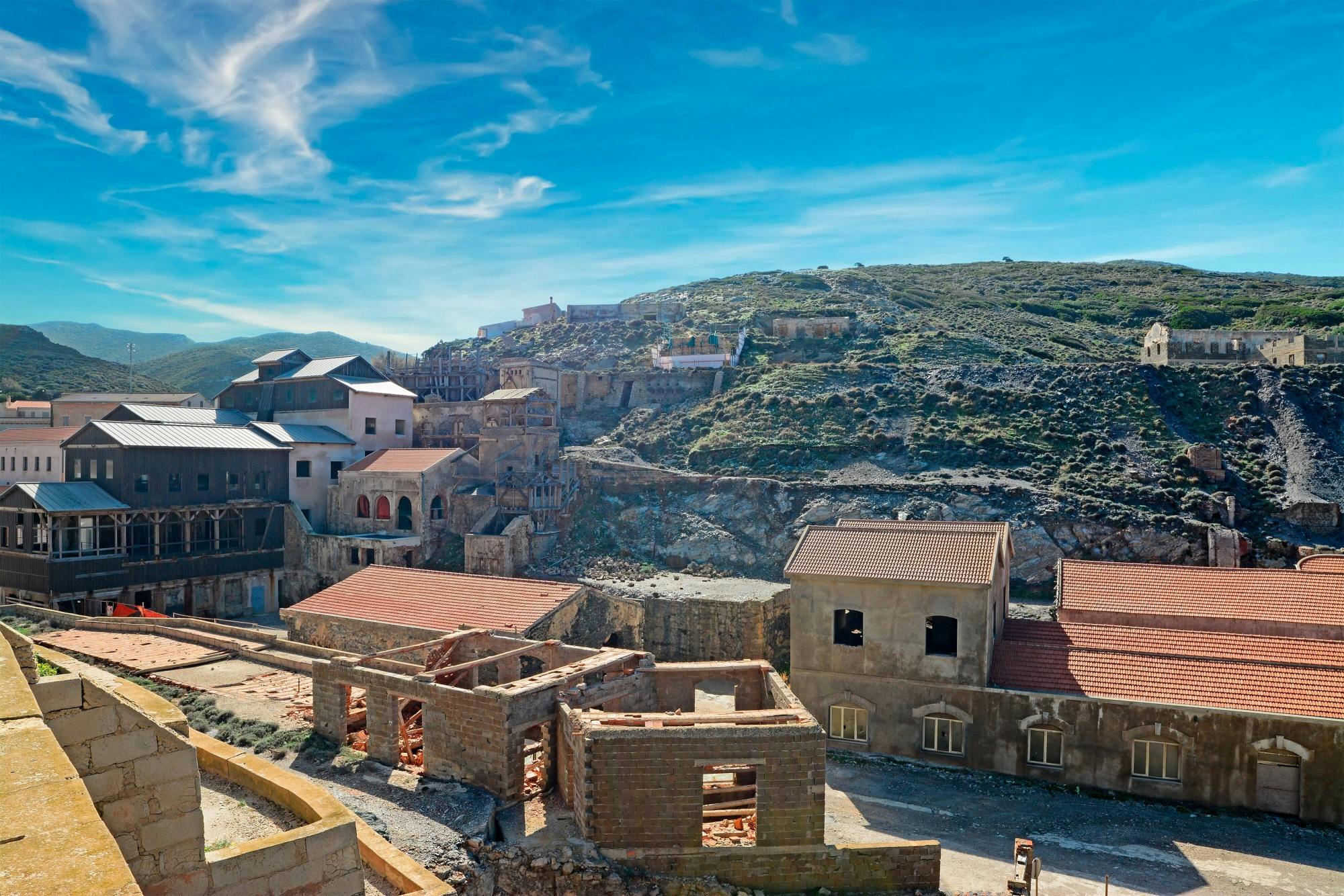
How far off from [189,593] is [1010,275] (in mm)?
100968

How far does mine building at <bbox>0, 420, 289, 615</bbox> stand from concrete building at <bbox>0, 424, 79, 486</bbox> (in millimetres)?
11124

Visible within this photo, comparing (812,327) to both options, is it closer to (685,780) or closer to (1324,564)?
(1324,564)

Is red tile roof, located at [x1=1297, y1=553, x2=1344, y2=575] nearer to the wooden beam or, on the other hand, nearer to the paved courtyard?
the paved courtyard

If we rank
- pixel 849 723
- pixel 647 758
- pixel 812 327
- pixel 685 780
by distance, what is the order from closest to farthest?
pixel 647 758, pixel 685 780, pixel 849 723, pixel 812 327

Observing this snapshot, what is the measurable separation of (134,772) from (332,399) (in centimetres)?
4217

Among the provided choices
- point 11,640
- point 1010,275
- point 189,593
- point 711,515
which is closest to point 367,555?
point 189,593

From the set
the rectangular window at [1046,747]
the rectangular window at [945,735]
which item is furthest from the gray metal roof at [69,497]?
the rectangular window at [1046,747]

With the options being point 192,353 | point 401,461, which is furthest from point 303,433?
point 192,353

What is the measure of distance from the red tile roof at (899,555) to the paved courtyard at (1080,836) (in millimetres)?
5056

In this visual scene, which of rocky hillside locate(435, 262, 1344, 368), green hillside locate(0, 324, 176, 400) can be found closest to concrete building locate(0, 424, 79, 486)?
green hillside locate(0, 324, 176, 400)

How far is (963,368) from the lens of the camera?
5412cm

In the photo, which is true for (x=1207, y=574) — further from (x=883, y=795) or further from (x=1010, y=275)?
(x=1010, y=275)

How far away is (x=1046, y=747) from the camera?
2091 centimetres

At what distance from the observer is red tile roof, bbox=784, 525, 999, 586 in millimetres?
22297
